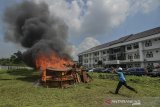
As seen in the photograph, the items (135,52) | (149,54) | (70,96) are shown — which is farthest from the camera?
(135,52)

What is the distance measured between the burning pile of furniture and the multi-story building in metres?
41.1

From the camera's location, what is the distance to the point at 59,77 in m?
20.1

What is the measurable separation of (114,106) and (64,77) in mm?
10725

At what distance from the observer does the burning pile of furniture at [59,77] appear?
19906 mm

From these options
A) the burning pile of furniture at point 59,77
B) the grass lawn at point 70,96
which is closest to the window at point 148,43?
the burning pile of furniture at point 59,77

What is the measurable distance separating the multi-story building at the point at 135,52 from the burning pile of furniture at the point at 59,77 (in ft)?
135

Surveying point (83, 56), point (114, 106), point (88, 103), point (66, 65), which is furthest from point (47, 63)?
point (83, 56)

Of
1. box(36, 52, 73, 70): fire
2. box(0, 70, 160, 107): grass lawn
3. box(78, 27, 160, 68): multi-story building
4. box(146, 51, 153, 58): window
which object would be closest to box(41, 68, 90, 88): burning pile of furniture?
box(0, 70, 160, 107): grass lawn

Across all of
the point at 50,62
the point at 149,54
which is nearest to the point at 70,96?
the point at 50,62

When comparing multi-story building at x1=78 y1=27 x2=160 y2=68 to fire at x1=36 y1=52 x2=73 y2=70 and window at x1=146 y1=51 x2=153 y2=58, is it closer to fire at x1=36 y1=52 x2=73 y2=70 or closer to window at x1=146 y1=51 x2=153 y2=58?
window at x1=146 y1=51 x2=153 y2=58

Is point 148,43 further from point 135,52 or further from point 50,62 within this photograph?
point 50,62

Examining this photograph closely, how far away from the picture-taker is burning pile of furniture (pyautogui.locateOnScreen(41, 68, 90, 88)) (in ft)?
65.3

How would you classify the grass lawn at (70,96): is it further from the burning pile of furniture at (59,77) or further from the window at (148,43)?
the window at (148,43)

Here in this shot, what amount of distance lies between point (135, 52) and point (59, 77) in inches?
2028
